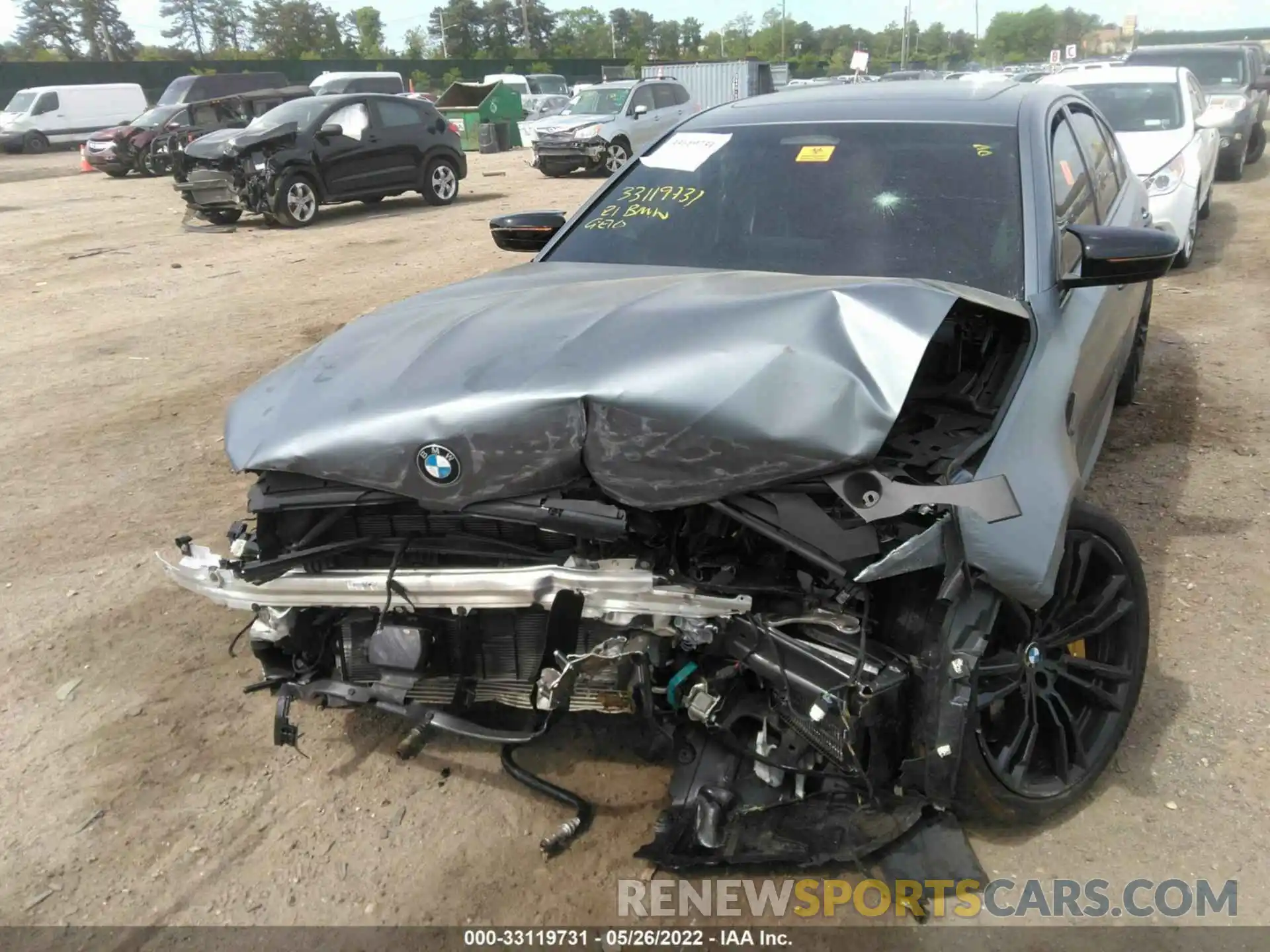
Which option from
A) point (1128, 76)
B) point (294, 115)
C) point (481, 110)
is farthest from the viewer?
point (481, 110)

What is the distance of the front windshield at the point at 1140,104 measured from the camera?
8.71 m

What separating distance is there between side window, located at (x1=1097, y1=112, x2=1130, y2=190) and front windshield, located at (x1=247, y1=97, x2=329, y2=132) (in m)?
11.3

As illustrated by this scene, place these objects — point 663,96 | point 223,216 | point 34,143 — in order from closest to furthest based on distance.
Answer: point 223,216 < point 663,96 < point 34,143

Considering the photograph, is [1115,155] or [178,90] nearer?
[1115,155]

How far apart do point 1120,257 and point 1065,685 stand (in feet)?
4.22

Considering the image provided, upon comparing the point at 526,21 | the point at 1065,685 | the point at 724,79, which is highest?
the point at 526,21

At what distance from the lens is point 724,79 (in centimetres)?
2792

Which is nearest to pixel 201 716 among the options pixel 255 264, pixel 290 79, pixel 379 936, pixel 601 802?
pixel 379 936

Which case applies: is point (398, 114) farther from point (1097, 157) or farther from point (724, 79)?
point (724, 79)

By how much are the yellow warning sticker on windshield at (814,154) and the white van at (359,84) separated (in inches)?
794

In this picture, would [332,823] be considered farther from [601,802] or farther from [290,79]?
[290,79]

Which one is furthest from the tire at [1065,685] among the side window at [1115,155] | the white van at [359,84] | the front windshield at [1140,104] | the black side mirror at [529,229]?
the white van at [359,84]

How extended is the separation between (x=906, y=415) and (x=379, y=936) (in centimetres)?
192

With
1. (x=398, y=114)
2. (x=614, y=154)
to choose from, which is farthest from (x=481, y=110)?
(x=398, y=114)
